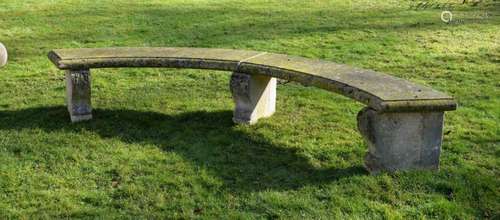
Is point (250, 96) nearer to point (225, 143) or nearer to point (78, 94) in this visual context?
point (225, 143)

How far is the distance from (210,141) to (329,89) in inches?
41.4

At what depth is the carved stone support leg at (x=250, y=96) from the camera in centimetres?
495

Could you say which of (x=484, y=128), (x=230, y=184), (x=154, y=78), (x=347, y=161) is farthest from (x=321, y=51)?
(x=230, y=184)

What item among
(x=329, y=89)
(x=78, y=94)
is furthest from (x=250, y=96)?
(x=78, y=94)

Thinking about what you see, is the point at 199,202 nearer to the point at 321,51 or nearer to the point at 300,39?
the point at 321,51

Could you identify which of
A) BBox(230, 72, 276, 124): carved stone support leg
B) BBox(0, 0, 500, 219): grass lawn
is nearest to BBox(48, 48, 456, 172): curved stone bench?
BBox(230, 72, 276, 124): carved stone support leg

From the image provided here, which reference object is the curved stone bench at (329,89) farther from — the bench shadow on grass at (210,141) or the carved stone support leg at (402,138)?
the bench shadow on grass at (210,141)

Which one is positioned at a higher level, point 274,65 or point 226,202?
point 274,65

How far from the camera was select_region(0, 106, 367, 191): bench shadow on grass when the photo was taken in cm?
405

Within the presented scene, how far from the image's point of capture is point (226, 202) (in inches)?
144

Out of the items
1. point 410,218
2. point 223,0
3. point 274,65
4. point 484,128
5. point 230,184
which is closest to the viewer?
point 410,218

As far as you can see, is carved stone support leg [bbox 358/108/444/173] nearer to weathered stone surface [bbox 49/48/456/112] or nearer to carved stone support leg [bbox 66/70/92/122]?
weathered stone surface [bbox 49/48/456/112]

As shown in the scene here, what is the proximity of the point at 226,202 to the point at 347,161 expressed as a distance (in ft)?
3.54

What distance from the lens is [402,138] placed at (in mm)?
3906
